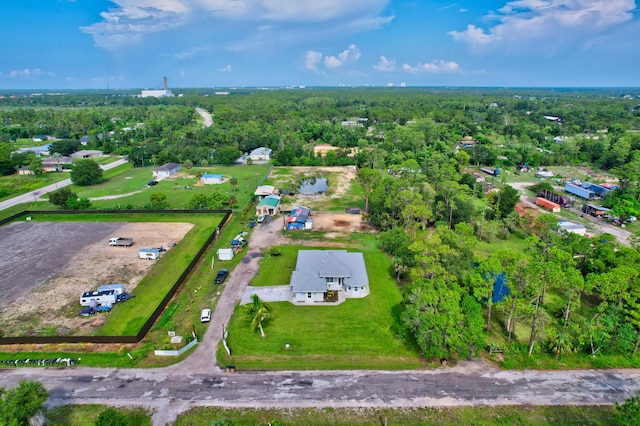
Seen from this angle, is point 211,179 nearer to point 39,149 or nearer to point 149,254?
point 149,254

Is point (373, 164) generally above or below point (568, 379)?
above

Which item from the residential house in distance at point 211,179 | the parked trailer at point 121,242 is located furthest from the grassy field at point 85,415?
the residential house in distance at point 211,179

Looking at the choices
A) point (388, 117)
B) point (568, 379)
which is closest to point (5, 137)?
point (388, 117)

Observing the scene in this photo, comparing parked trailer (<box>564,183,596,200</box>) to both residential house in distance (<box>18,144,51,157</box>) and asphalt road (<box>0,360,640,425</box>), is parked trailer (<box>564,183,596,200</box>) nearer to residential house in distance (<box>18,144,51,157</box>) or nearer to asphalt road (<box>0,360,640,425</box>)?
asphalt road (<box>0,360,640,425</box>)

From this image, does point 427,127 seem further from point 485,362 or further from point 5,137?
point 5,137

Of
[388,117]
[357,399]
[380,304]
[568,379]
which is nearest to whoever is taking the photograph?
[357,399]

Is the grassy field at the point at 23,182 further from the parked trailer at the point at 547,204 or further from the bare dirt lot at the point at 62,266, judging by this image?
the parked trailer at the point at 547,204
